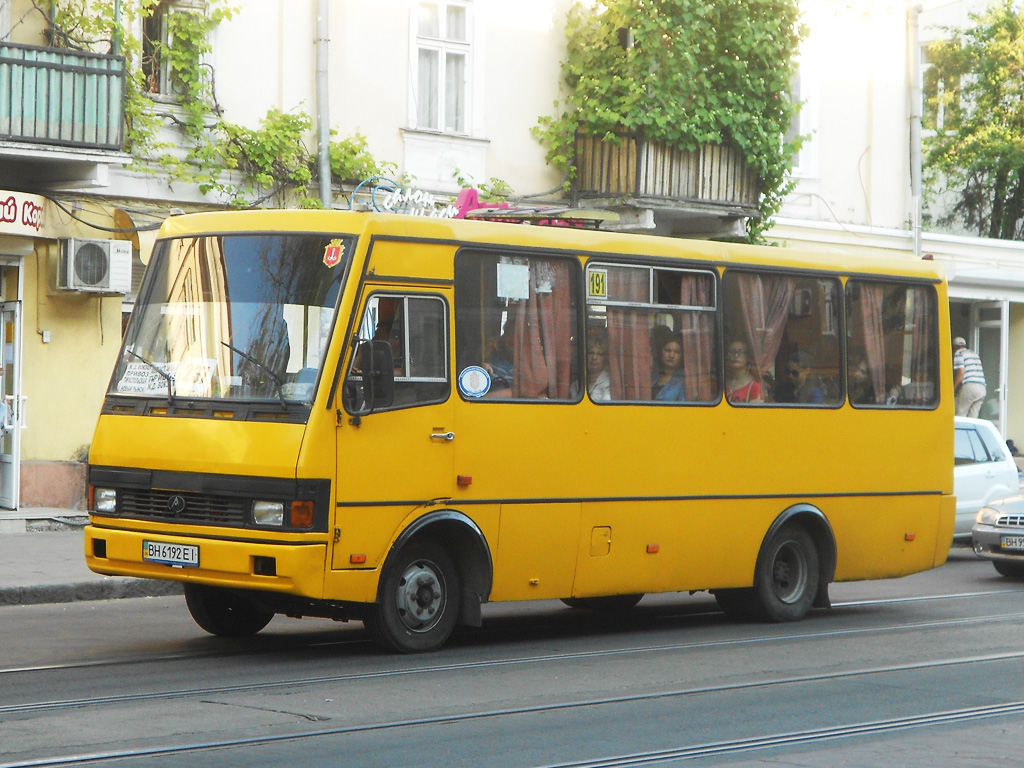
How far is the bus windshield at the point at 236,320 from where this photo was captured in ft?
30.4

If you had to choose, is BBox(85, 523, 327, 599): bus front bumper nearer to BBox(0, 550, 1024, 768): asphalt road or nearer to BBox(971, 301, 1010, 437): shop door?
BBox(0, 550, 1024, 768): asphalt road

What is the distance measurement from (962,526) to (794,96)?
9.70 metres

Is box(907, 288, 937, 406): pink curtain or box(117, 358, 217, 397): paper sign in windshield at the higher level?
box(907, 288, 937, 406): pink curtain

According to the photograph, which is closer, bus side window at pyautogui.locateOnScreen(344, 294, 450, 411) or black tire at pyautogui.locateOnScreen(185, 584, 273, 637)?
bus side window at pyautogui.locateOnScreen(344, 294, 450, 411)

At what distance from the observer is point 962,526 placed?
18.1 m

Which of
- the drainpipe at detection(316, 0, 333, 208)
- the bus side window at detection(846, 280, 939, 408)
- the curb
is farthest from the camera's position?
the drainpipe at detection(316, 0, 333, 208)

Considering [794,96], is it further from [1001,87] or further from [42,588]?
[42,588]

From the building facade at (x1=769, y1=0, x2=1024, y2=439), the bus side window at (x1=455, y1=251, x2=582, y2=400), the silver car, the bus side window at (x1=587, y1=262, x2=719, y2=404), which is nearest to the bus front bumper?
the bus side window at (x1=455, y1=251, x2=582, y2=400)

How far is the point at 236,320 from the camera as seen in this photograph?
30.9 feet

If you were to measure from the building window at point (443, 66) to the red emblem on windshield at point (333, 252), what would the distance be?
11785 millimetres

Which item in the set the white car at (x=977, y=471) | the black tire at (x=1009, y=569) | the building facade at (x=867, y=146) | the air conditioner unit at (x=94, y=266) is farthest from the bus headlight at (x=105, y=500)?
the building facade at (x=867, y=146)

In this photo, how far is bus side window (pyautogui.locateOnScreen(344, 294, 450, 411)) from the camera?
9484mm

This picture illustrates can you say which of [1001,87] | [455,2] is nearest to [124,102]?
[455,2]

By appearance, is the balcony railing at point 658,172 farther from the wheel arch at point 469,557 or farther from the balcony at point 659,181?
the wheel arch at point 469,557
